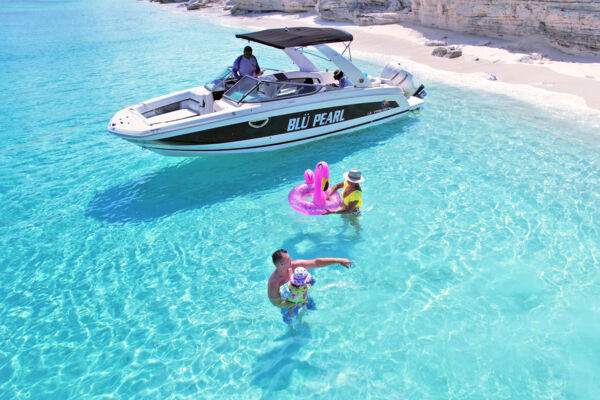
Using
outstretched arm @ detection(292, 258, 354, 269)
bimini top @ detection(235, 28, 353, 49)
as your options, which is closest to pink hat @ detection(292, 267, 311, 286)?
outstretched arm @ detection(292, 258, 354, 269)

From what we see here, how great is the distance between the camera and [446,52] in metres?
16.8

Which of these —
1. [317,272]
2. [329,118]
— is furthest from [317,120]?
[317,272]

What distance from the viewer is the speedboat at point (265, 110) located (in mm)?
7949

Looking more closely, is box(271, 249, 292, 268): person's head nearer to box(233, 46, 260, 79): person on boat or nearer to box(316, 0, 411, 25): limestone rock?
box(233, 46, 260, 79): person on boat

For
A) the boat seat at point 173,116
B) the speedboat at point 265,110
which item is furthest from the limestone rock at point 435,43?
the boat seat at point 173,116

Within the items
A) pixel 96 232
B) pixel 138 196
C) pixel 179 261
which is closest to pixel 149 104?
pixel 138 196

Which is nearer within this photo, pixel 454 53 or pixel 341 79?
pixel 341 79

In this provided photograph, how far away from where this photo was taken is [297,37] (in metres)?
8.97

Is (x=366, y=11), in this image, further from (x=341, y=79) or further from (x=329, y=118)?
(x=329, y=118)

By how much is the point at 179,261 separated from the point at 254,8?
33127mm

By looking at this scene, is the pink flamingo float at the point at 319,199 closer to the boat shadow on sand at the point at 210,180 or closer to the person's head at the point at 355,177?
the person's head at the point at 355,177

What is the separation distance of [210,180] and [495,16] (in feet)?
49.9

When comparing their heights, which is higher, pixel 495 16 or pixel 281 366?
pixel 495 16

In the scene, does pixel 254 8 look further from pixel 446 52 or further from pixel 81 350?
pixel 81 350
